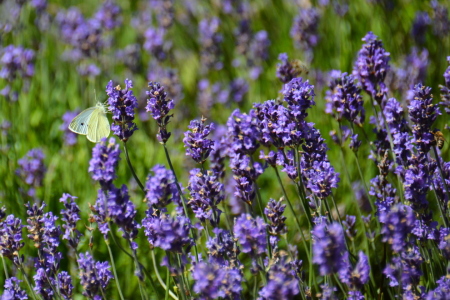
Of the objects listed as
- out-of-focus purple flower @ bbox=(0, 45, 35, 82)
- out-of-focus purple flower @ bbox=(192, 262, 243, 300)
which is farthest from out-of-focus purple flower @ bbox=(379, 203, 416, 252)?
out-of-focus purple flower @ bbox=(0, 45, 35, 82)

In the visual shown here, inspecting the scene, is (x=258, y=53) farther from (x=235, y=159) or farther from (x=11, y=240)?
(x=11, y=240)

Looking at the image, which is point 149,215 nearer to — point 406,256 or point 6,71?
point 406,256

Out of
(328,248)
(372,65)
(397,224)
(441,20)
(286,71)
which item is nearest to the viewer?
(328,248)

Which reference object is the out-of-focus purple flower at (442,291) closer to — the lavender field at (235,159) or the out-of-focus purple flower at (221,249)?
the lavender field at (235,159)

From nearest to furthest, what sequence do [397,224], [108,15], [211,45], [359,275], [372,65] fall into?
[397,224]
[359,275]
[372,65]
[211,45]
[108,15]

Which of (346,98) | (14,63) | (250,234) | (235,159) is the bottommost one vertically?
(250,234)

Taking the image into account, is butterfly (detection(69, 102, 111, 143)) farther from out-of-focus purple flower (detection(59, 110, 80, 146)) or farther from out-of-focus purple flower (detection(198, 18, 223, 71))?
out-of-focus purple flower (detection(198, 18, 223, 71))

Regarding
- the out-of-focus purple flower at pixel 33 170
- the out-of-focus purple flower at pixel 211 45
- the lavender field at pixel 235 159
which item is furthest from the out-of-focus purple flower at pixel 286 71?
the out-of-focus purple flower at pixel 211 45

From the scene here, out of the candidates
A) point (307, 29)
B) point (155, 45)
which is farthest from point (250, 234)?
point (155, 45)
